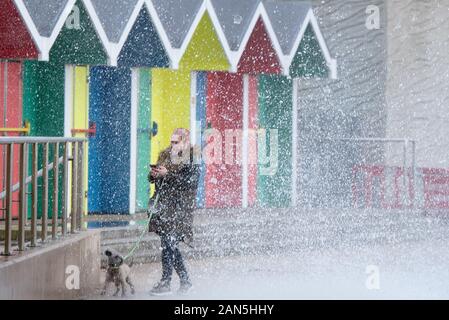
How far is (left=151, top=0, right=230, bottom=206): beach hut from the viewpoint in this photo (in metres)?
17.7

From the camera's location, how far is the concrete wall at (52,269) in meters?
9.16

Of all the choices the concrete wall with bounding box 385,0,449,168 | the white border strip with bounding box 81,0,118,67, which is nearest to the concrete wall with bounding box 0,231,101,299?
the white border strip with bounding box 81,0,118,67

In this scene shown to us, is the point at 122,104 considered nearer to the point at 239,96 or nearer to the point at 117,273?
the point at 239,96

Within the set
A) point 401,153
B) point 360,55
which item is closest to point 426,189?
point 401,153

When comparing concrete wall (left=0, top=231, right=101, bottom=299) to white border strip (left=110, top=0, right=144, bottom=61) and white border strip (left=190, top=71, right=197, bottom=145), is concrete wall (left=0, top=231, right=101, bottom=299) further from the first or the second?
white border strip (left=190, top=71, right=197, bottom=145)

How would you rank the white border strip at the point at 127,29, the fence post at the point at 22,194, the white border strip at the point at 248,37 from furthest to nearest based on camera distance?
the white border strip at the point at 248,37
the white border strip at the point at 127,29
the fence post at the point at 22,194

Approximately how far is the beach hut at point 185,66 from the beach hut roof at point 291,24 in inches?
54.4

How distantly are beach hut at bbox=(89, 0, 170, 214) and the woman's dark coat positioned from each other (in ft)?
18.5

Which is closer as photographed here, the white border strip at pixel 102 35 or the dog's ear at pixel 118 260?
the dog's ear at pixel 118 260

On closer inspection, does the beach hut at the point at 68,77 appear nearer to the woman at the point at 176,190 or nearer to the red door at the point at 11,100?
the red door at the point at 11,100

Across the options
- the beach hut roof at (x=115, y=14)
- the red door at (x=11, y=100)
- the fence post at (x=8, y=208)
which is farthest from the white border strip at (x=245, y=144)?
the fence post at (x=8, y=208)

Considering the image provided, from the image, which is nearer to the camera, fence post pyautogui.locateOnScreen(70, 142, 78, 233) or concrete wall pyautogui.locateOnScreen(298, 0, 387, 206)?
fence post pyautogui.locateOnScreen(70, 142, 78, 233)

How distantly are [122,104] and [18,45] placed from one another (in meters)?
1.96

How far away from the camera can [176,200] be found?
36.9 feet
